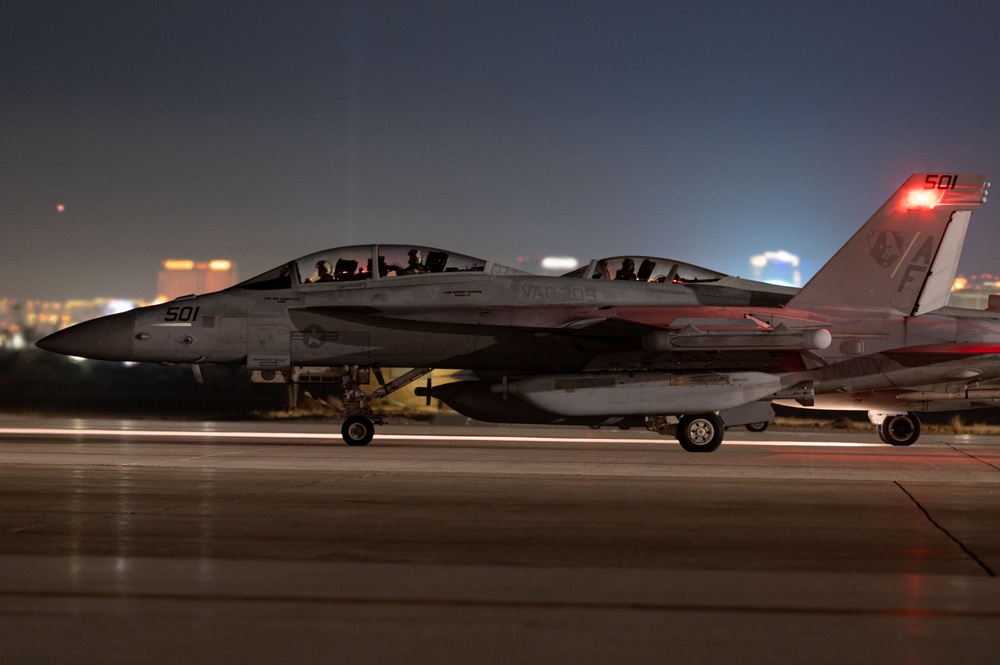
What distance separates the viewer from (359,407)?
1823 cm

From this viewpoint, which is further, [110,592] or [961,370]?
[961,370]

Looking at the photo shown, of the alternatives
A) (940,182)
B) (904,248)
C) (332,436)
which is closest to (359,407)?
(332,436)

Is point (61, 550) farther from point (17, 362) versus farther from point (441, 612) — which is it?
point (17, 362)

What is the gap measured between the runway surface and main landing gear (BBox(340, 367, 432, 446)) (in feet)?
10.9

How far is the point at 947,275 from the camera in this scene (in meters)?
18.6

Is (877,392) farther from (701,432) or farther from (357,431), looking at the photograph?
(357,431)

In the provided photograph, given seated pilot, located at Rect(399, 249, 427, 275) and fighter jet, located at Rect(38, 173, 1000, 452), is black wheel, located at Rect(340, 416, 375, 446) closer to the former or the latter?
fighter jet, located at Rect(38, 173, 1000, 452)

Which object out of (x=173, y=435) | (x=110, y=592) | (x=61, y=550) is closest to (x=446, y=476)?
(x=61, y=550)

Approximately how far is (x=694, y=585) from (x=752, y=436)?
54.0ft

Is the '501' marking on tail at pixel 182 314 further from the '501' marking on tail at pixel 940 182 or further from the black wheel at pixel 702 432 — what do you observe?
the '501' marking on tail at pixel 940 182

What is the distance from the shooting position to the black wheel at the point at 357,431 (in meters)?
17.9

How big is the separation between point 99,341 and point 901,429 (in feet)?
45.9

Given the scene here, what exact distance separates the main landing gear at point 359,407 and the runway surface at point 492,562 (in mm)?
3330

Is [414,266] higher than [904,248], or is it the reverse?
[904,248]
